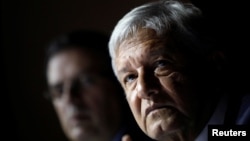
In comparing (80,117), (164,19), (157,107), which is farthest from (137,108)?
(80,117)

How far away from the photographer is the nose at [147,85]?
0.64 metres

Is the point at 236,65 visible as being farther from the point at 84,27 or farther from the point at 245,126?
the point at 84,27

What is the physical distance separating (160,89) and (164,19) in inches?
4.3

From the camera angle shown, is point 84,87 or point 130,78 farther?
point 84,87

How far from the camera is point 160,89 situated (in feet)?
2.12

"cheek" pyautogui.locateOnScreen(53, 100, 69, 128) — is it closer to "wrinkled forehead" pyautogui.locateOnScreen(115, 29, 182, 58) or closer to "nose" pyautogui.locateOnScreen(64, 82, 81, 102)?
"nose" pyautogui.locateOnScreen(64, 82, 81, 102)

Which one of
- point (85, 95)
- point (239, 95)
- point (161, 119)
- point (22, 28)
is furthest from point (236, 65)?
point (22, 28)

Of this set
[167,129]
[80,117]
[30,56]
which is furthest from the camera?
[30,56]

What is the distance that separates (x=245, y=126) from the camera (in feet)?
2.07

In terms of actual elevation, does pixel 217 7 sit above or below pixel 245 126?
above

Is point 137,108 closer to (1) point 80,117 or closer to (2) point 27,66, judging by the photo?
(1) point 80,117

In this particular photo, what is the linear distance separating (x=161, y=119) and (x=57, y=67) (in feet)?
1.16

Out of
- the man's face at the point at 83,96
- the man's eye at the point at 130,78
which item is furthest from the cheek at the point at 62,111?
the man's eye at the point at 130,78

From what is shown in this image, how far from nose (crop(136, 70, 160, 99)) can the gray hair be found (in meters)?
0.07
